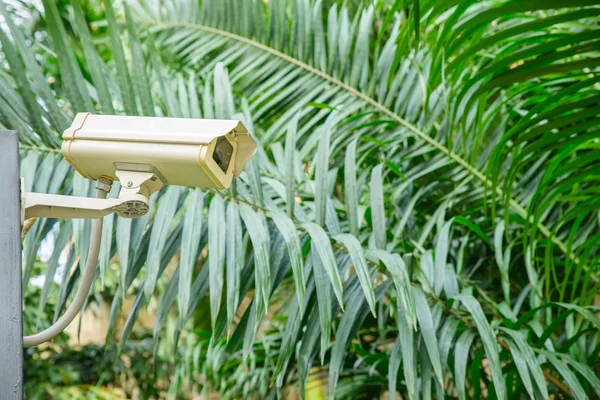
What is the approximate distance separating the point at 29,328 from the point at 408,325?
186 cm

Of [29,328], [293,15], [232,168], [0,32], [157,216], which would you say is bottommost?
[29,328]

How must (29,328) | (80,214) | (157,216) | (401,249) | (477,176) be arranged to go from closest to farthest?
(80,214)
(157,216)
(401,249)
(477,176)
(29,328)

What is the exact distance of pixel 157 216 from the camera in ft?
3.29

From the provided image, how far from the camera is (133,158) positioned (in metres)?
0.62

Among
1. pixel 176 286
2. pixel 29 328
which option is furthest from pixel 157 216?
pixel 29 328

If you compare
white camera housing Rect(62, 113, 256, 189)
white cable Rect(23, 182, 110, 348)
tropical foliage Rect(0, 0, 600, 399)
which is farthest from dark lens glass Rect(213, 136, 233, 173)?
tropical foliage Rect(0, 0, 600, 399)

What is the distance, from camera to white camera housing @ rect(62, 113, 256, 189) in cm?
61

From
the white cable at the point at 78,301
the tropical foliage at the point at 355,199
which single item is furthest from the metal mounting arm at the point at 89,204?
the tropical foliage at the point at 355,199

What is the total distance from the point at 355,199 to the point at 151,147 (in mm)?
559

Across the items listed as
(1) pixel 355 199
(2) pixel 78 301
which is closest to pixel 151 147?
(2) pixel 78 301

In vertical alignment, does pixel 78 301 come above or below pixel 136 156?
below

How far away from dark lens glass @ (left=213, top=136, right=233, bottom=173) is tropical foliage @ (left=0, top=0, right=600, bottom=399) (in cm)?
22

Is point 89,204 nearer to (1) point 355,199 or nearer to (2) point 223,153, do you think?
(2) point 223,153

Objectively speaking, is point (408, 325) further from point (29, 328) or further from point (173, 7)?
point (29, 328)
